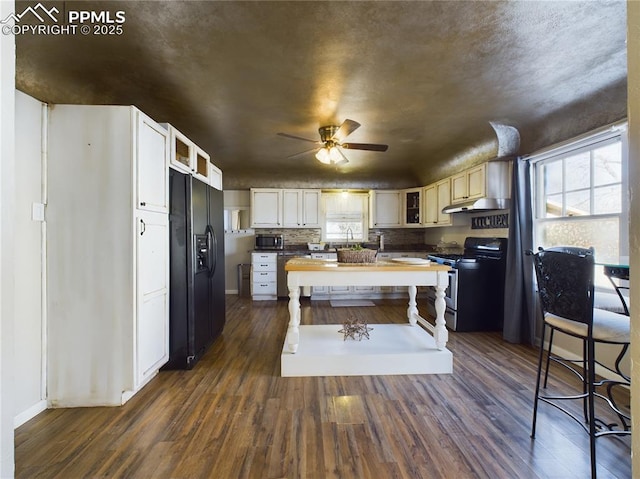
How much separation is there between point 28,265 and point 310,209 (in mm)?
4346

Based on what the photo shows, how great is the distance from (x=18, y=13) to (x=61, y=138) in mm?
674

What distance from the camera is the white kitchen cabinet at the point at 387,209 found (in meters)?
5.86

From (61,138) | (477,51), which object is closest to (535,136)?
(477,51)

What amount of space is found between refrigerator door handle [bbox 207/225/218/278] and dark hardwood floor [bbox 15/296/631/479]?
37.5 inches

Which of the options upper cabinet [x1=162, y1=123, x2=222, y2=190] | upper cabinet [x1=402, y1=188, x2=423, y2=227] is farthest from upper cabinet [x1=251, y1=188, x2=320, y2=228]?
upper cabinet [x1=162, y1=123, x2=222, y2=190]

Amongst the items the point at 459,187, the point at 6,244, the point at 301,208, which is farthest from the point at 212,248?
the point at 459,187

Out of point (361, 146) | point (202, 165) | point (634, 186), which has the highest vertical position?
point (361, 146)

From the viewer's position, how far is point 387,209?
19.3ft

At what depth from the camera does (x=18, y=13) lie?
162cm

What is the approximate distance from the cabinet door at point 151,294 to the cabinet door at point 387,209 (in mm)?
4290

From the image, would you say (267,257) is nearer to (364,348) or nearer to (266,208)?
(266,208)

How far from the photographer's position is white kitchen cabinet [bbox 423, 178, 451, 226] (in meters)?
4.57

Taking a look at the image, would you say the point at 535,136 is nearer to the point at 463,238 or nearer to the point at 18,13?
the point at 463,238

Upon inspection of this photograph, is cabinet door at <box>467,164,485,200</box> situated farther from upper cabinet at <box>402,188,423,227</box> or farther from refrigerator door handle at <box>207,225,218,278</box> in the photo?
refrigerator door handle at <box>207,225,218,278</box>
